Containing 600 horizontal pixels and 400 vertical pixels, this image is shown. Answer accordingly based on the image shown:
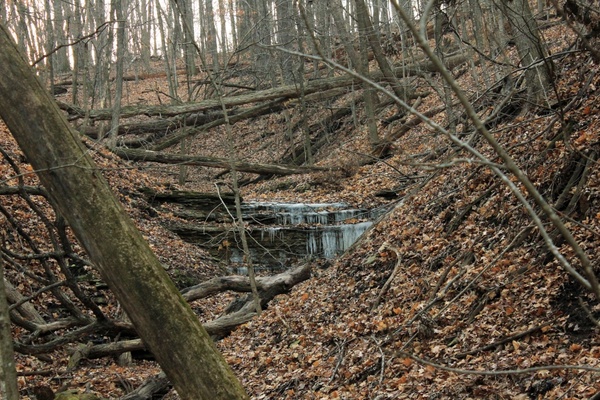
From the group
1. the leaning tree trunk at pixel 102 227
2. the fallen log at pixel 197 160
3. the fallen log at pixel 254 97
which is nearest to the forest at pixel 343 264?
the leaning tree trunk at pixel 102 227

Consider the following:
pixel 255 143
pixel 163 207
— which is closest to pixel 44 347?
pixel 163 207

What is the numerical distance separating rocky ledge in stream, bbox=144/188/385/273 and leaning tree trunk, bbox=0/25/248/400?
7903mm

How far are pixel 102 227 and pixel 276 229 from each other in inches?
358

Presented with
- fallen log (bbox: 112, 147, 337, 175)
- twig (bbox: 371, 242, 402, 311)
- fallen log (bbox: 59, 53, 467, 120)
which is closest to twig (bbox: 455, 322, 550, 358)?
twig (bbox: 371, 242, 402, 311)

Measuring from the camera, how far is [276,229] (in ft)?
41.4

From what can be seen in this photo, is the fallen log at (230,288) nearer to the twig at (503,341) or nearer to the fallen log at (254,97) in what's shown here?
the twig at (503,341)

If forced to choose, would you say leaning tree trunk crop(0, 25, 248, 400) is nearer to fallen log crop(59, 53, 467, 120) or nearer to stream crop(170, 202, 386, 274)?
stream crop(170, 202, 386, 274)

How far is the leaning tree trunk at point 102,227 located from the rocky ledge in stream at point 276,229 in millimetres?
7903

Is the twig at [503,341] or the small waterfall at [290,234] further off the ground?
the twig at [503,341]

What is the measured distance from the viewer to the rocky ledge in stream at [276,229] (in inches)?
473

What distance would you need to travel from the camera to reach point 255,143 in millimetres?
22875

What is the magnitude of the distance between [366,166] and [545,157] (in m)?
9.87

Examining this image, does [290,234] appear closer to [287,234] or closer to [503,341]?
[287,234]

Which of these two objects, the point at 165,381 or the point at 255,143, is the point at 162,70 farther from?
the point at 165,381
